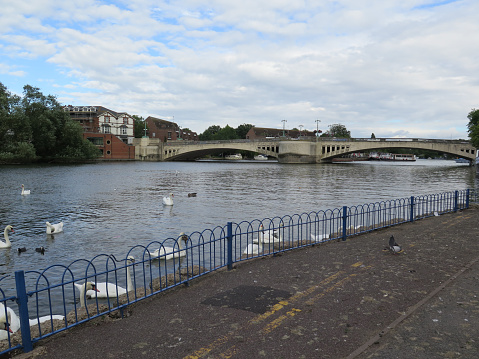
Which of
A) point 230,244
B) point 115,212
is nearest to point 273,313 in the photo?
point 230,244

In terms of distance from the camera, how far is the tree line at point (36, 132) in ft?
209

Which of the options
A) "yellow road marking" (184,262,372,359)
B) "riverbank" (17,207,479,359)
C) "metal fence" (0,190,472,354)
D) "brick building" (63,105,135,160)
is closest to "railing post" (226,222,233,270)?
"metal fence" (0,190,472,354)

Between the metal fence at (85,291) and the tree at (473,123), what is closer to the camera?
the metal fence at (85,291)

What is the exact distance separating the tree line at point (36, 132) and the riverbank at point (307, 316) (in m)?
67.4

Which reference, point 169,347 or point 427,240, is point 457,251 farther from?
point 169,347

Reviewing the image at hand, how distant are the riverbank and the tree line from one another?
6739cm

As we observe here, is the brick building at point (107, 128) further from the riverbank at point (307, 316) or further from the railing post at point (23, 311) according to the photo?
the railing post at point (23, 311)

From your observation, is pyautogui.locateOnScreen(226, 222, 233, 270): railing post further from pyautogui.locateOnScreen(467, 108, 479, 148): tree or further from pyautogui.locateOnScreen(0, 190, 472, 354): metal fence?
pyautogui.locateOnScreen(467, 108, 479, 148): tree

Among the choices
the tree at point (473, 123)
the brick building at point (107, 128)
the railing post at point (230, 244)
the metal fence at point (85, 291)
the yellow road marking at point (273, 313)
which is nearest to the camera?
the yellow road marking at point (273, 313)

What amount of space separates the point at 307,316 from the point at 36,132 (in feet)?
246

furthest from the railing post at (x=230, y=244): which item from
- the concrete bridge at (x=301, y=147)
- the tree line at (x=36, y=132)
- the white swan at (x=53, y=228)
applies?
the concrete bridge at (x=301, y=147)

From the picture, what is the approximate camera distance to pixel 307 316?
5.68 meters

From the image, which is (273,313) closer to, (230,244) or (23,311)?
(230,244)

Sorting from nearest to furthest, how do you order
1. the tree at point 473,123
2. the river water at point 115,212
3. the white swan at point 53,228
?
the river water at point 115,212, the white swan at point 53,228, the tree at point 473,123
